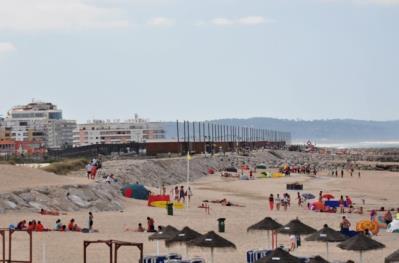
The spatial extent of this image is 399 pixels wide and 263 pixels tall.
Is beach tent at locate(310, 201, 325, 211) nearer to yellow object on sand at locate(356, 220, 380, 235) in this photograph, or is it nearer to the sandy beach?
the sandy beach

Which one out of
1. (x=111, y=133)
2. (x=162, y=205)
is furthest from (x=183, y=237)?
(x=111, y=133)

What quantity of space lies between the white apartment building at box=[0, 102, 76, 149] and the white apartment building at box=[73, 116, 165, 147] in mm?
3554

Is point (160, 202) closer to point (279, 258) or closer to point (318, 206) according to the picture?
point (318, 206)

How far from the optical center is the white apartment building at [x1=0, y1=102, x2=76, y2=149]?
165 m

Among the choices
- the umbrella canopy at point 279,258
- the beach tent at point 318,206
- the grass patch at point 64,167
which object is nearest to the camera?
the umbrella canopy at point 279,258

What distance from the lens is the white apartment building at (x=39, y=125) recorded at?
165000mm

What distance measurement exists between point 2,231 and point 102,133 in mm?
160161

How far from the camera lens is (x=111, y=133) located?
18150 centimetres

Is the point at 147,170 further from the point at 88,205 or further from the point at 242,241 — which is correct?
the point at 242,241

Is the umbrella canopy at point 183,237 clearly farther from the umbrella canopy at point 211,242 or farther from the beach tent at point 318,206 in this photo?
the beach tent at point 318,206

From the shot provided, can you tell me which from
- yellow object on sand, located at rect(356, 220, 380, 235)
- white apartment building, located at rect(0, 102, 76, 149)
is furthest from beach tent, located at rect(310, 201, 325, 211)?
white apartment building, located at rect(0, 102, 76, 149)

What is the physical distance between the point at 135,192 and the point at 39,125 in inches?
5230

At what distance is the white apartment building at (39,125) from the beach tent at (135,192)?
11355 centimetres

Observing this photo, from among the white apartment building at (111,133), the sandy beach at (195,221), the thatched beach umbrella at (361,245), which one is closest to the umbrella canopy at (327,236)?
the thatched beach umbrella at (361,245)
